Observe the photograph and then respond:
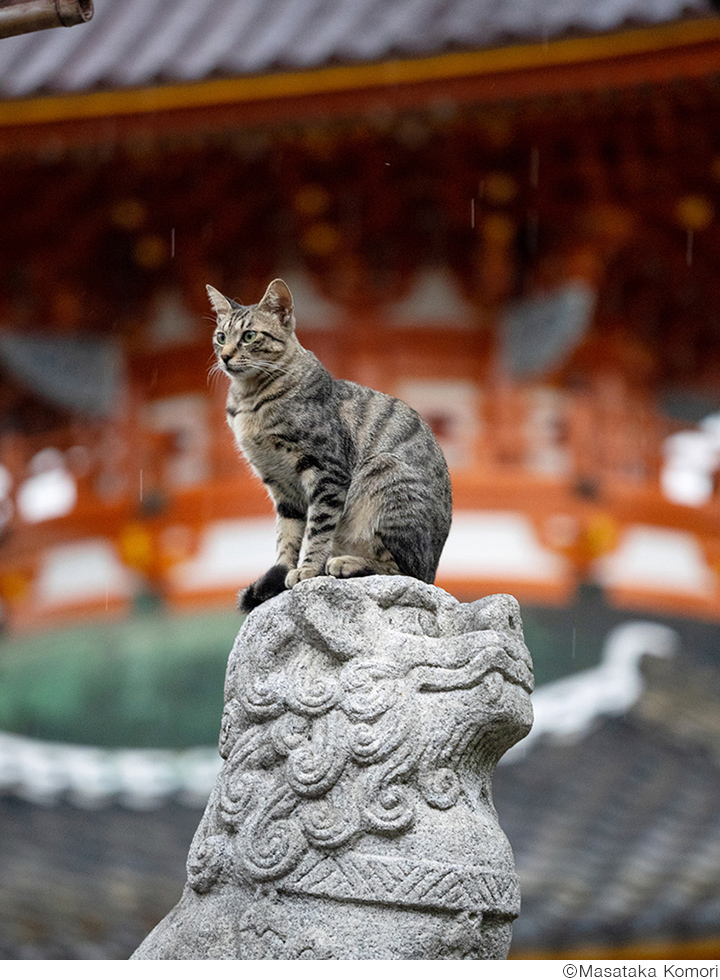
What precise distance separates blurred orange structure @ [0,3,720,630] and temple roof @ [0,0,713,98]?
1.19 feet

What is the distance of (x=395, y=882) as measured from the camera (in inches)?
92.5

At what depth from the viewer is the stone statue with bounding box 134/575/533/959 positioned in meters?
2.36

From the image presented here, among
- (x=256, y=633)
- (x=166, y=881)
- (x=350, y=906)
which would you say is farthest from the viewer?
(x=166, y=881)

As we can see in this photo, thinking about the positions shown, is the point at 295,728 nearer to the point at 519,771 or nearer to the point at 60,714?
the point at 519,771

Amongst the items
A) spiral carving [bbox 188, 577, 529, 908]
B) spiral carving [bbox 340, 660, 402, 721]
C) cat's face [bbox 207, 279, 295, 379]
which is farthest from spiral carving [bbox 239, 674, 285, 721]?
cat's face [bbox 207, 279, 295, 379]

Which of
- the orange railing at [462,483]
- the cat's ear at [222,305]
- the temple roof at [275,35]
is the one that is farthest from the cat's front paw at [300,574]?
the orange railing at [462,483]

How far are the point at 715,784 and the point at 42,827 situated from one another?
3679 millimetres

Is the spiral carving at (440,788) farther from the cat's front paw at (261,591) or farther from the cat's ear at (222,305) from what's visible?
the cat's ear at (222,305)

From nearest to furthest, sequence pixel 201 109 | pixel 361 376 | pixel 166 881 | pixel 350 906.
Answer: pixel 350 906 < pixel 201 109 < pixel 166 881 < pixel 361 376

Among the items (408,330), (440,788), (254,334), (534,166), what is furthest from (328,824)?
(534,166)

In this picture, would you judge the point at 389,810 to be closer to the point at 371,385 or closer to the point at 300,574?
the point at 300,574

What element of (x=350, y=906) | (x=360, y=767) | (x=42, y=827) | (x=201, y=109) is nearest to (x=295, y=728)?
(x=360, y=767)

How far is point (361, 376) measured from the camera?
22.6 ft

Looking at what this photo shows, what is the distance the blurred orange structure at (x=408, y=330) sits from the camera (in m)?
6.59
